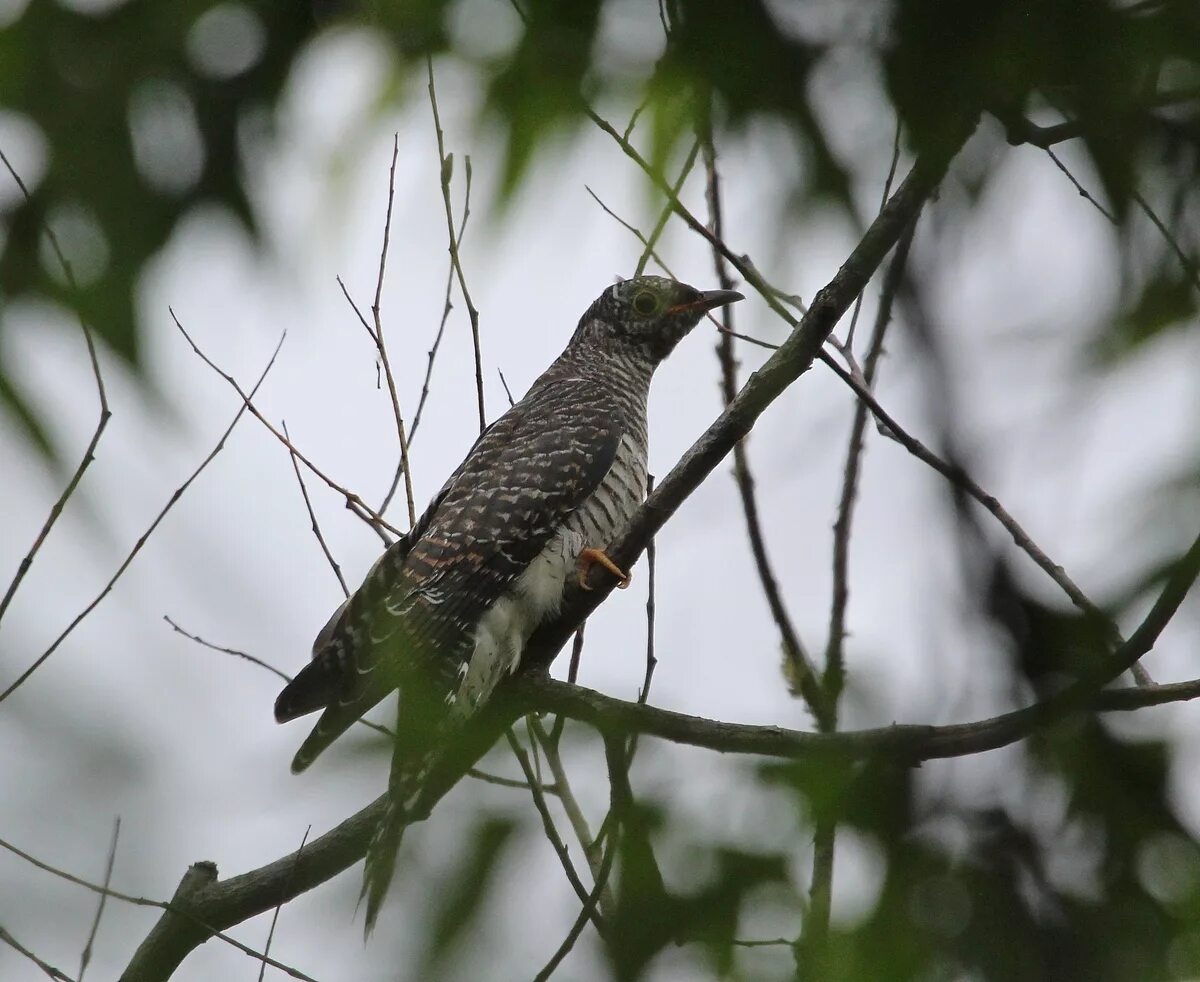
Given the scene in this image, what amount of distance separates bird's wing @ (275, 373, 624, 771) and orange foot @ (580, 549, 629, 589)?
0.23 m

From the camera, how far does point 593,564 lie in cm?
526

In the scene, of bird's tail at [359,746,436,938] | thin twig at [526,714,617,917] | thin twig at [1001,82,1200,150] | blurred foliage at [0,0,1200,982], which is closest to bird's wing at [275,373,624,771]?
thin twig at [526,714,617,917]

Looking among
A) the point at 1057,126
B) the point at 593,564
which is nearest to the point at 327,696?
the point at 593,564

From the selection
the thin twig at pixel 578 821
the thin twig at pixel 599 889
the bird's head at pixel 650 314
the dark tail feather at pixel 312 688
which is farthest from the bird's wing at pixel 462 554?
the thin twig at pixel 599 889

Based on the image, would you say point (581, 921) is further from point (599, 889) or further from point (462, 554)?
point (462, 554)

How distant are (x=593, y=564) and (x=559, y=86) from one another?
154 inches

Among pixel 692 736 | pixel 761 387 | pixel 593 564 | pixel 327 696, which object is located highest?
pixel 593 564

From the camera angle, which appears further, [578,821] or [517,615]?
[517,615]

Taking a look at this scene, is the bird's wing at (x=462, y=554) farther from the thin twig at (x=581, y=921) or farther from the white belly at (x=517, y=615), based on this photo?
the thin twig at (x=581, y=921)

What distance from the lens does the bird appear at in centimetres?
477

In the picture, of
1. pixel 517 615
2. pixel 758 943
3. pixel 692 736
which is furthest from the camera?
pixel 517 615

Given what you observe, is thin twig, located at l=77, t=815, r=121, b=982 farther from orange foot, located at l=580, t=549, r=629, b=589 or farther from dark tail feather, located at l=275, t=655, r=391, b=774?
orange foot, located at l=580, t=549, r=629, b=589

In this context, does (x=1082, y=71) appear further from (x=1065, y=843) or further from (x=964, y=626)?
(x=1065, y=843)

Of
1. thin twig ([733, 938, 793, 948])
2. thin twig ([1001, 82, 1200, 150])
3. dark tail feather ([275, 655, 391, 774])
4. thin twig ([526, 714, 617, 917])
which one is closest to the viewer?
thin twig ([1001, 82, 1200, 150])
